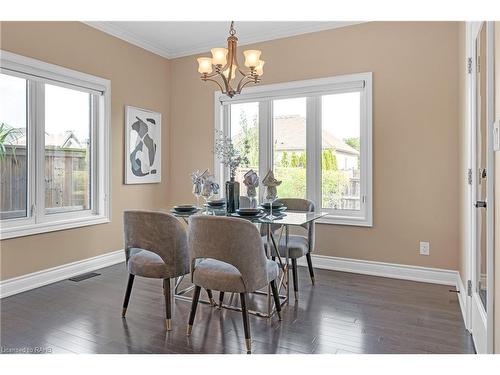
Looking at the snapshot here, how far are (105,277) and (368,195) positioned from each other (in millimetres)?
2998

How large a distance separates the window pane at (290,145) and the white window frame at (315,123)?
7cm

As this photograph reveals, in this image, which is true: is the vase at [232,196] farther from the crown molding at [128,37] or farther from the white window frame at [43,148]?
the crown molding at [128,37]

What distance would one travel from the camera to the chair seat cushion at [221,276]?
7.48ft

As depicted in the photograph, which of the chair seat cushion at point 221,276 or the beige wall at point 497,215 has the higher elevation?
the beige wall at point 497,215

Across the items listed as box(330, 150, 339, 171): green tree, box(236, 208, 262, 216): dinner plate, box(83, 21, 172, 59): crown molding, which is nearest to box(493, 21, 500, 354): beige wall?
box(236, 208, 262, 216): dinner plate

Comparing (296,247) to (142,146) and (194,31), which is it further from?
(194,31)

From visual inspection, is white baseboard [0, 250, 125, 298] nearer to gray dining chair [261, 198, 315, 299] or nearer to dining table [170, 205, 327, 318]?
dining table [170, 205, 327, 318]

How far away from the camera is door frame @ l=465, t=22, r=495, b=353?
1.74m

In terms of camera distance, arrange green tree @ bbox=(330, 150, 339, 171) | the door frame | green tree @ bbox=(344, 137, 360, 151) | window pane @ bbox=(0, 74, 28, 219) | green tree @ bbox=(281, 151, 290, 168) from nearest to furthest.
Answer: the door frame
window pane @ bbox=(0, 74, 28, 219)
green tree @ bbox=(344, 137, 360, 151)
green tree @ bbox=(330, 150, 339, 171)
green tree @ bbox=(281, 151, 290, 168)

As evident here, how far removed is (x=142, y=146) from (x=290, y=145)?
1984 millimetres

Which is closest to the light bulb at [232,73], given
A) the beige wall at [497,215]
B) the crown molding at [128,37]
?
the crown molding at [128,37]

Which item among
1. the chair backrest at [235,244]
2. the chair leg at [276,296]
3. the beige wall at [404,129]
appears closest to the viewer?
the chair backrest at [235,244]

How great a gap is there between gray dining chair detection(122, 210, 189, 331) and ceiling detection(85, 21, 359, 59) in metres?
2.65
